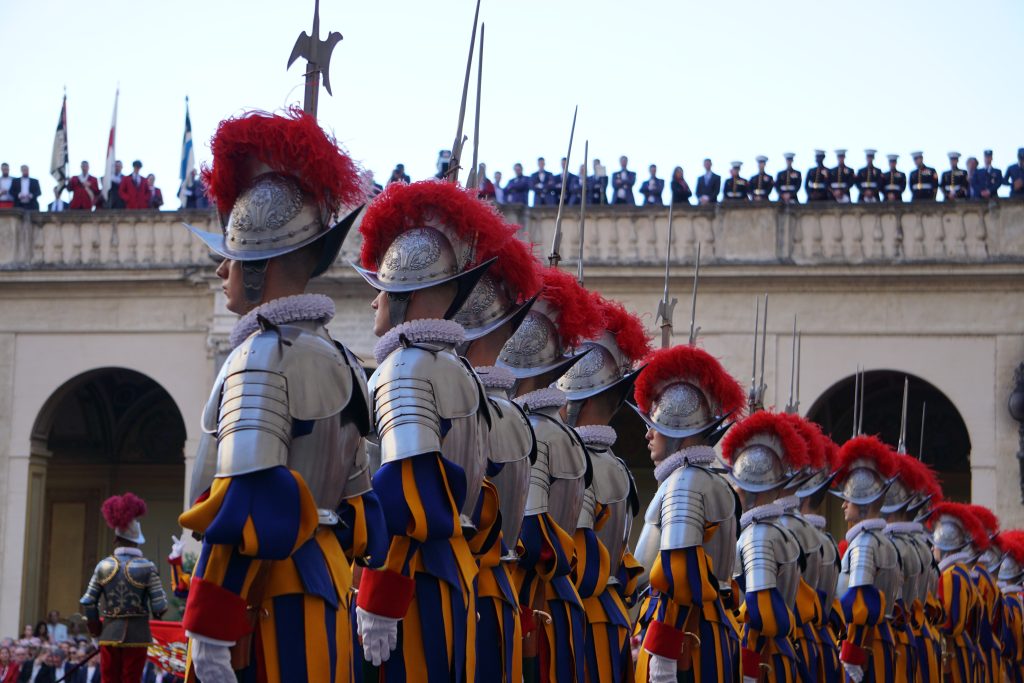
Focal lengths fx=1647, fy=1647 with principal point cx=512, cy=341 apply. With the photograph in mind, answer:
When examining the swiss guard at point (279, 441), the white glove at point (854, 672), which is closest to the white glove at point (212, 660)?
the swiss guard at point (279, 441)

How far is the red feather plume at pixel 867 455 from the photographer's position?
1446 centimetres

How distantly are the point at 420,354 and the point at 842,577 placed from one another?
8540 millimetres

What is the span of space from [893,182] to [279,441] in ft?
64.3

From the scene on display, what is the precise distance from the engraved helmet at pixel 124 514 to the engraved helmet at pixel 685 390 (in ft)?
21.0

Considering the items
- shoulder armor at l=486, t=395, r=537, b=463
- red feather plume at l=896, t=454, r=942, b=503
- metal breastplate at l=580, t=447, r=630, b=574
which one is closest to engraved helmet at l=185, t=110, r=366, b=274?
shoulder armor at l=486, t=395, r=537, b=463

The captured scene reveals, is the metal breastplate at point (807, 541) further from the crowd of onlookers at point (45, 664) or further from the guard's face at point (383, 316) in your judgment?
the crowd of onlookers at point (45, 664)

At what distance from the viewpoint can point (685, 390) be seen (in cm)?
964

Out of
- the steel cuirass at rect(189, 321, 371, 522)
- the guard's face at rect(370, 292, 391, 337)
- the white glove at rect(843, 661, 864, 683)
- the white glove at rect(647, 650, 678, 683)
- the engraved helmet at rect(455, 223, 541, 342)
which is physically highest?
the engraved helmet at rect(455, 223, 541, 342)

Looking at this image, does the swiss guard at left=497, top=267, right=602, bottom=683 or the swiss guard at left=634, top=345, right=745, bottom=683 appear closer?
the swiss guard at left=497, top=267, right=602, bottom=683

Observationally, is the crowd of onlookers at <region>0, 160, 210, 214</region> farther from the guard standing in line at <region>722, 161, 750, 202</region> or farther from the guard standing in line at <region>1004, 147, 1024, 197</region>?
the guard standing in line at <region>1004, 147, 1024, 197</region>

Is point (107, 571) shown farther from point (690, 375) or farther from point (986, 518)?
point (986, 518)

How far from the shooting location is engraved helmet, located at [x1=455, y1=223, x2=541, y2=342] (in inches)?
283

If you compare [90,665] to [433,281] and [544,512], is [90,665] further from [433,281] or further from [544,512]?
[433,281]

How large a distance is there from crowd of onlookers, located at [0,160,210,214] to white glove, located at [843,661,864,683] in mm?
15339
